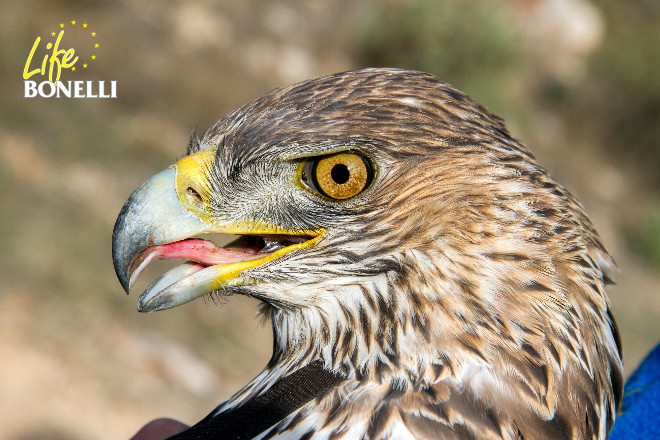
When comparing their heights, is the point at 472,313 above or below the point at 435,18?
below

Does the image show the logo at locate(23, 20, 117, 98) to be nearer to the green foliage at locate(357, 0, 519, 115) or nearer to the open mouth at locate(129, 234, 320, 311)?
the green foliage at locate(357, 0, 519, 115)

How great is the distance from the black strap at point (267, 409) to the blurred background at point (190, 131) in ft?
13.5

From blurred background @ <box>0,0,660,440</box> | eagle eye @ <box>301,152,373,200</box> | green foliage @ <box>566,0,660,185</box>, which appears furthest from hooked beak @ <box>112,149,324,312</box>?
green foliage @ <box>566,0,660,185</box>

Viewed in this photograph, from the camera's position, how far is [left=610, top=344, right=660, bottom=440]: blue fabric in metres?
2.50

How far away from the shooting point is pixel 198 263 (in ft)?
6.69

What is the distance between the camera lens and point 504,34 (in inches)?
467

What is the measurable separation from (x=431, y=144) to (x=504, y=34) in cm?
1077

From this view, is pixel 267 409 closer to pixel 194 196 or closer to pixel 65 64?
pixel 194 196

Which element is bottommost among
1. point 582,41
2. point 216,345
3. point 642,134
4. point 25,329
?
point 216,345

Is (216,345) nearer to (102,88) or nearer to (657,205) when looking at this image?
(102,88)

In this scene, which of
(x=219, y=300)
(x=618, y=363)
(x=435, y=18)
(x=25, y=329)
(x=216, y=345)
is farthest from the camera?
(x=435, y=18)

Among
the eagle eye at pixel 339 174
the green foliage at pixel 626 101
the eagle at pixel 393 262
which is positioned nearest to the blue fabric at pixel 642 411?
the eagle at pixel 393 262

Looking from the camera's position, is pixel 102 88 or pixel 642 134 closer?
pixel 102 88

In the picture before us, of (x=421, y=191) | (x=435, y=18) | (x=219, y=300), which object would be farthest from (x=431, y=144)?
(x=435, y=18)
